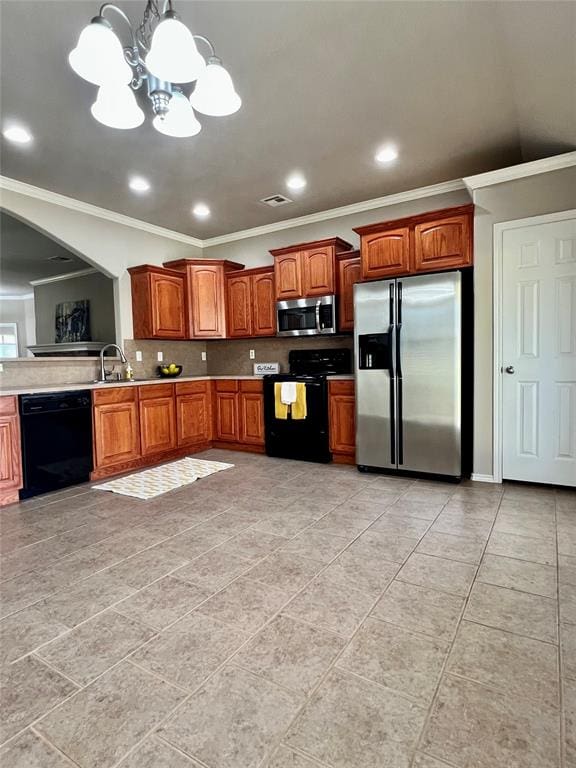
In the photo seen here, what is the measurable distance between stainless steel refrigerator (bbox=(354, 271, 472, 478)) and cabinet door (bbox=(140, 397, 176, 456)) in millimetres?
2160

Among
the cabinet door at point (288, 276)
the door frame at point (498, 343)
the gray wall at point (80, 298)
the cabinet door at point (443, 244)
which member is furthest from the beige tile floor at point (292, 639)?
the gray wall at point (80, 298)

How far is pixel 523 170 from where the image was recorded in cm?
334

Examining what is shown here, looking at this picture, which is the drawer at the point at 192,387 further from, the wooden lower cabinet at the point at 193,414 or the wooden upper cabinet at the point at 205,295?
the wooden upper cabinet at the point at 205,295

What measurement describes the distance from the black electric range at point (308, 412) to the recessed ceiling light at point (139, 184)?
2.27 m

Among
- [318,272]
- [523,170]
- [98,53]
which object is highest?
[523,170]

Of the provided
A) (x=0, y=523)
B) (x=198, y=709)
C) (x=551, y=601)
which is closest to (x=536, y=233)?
(x=551, y=601)

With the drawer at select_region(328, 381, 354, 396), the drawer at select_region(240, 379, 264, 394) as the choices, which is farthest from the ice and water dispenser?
the drawer at select_region(240, 379, 264, 394)

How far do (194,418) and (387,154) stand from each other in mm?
3473

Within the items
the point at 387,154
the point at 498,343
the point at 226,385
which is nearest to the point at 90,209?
the point at 226,385

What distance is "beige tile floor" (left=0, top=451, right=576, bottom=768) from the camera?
49.1 inches

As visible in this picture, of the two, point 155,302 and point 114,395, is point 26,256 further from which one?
point 114,395

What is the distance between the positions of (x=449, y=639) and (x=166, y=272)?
461 centimetres

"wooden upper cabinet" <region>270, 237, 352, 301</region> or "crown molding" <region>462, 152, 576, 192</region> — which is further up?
"crown molding" <region>462, 152, 576, 192</region>

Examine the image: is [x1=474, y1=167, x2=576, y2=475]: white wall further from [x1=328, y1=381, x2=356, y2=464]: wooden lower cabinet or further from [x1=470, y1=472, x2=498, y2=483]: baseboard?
[x1=328, y1=381, x2=356, y2=464]: wooden lower cabinet
